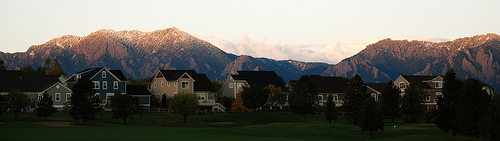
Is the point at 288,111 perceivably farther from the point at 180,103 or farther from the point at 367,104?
the point at 367,104

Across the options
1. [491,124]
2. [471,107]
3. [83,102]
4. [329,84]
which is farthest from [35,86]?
[491,124]

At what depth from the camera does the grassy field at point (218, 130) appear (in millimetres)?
50344

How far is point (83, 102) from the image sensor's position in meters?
74.9

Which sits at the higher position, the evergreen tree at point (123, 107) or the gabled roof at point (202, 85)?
the gabled roof at point (202, 85)

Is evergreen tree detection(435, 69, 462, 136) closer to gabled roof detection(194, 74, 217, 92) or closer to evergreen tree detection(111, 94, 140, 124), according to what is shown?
evergreen tree detection(111, 94, 140, 124)

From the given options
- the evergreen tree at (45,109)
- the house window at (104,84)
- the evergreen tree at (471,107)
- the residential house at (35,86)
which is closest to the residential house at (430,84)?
the house window at (104,84)

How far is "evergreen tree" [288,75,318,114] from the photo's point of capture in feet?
313

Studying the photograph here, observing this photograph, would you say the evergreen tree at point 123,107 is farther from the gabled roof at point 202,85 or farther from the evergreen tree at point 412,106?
the gabled roof at point 202,85

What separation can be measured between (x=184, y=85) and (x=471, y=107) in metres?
69.4

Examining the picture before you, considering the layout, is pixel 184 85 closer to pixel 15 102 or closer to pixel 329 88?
pixel 329 88

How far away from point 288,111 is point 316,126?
119ft

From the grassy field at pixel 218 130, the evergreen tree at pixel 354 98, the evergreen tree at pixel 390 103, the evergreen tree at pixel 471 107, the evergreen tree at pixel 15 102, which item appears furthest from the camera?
the evergreen tree at pixel 390 103

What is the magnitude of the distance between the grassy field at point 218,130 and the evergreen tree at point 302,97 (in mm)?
2096

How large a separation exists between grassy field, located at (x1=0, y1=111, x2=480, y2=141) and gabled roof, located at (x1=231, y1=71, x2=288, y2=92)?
81.6 ft
